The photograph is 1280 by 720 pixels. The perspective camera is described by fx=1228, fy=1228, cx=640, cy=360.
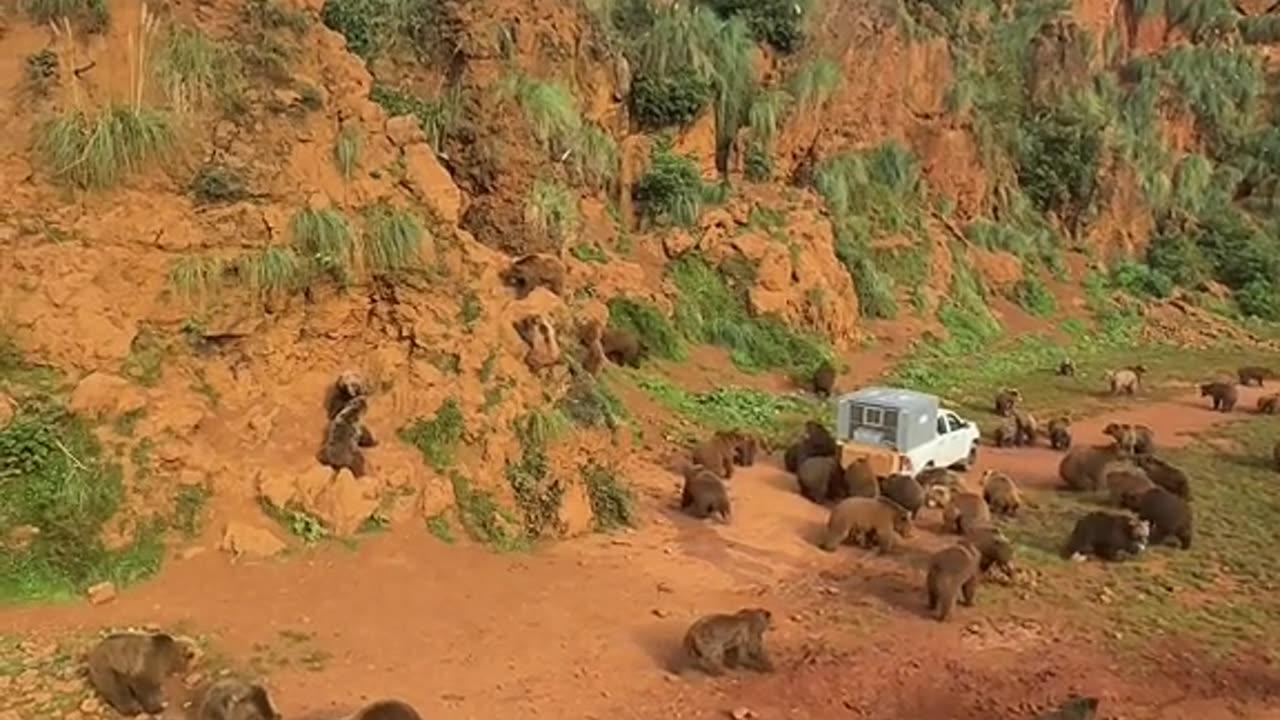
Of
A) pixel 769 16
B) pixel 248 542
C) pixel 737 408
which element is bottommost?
pixel 737 408

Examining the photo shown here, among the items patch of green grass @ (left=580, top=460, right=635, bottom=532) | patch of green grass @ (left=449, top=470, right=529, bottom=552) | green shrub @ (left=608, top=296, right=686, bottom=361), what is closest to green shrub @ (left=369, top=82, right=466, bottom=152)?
green shrub @ (left=608, top=296, right=686, bottom=361)

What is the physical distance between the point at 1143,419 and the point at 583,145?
10954 mm

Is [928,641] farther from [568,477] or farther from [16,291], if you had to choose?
[16,291]

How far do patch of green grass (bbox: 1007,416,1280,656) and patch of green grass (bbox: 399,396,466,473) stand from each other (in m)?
6.14

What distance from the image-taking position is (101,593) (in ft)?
32.7

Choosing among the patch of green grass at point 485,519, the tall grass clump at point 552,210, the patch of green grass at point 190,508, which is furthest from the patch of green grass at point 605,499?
the tall grass clump at point 552,210

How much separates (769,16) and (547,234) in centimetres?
1144

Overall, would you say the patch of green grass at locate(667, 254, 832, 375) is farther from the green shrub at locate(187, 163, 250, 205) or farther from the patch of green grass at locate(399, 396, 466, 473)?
the green shrub at locate(187, 163, 250, 205)

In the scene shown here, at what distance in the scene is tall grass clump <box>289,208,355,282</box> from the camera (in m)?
12.4

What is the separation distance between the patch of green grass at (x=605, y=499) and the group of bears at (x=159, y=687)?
4785 millimetres

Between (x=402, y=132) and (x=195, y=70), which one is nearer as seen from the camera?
(x=195, y=70)

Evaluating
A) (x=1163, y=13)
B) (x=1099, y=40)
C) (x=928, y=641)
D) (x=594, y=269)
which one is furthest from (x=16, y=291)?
(x=1163, y=13)

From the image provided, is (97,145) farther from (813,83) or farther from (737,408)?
(813,83)

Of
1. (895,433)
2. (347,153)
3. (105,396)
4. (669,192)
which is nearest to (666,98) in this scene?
(669,192)
